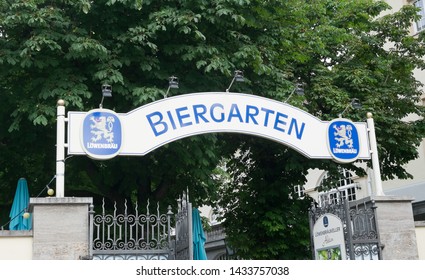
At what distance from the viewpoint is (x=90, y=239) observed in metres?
10.8

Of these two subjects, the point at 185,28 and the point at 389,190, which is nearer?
the point at 185,28

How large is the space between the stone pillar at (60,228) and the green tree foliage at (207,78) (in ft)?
14.5

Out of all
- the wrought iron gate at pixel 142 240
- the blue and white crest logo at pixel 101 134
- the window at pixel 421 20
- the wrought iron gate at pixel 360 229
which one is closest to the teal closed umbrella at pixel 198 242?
the wrought iron gate at pixel 142 240

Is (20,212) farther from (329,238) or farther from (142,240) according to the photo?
(329,238)

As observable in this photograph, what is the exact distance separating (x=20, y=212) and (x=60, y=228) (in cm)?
253

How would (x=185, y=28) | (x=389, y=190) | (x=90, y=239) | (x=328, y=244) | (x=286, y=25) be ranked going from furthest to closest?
(x=389, y=190) → (x=286, y=25) → (x=185, y=28) → (x=328, y=244) → (x=90, y=239)

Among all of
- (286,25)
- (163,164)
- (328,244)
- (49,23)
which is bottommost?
(328,244)

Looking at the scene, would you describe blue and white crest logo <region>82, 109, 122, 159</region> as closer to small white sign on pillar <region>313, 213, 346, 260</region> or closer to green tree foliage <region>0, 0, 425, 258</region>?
green tree foliage <region>0, 0, 425, 258</region>

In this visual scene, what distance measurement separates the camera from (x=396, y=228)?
40.3ft

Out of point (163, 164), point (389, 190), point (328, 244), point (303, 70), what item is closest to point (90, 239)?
point (328, 244)

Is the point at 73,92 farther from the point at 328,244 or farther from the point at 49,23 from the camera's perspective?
the point at 328,244

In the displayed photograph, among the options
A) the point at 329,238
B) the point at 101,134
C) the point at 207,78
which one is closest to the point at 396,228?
the point at 329,238

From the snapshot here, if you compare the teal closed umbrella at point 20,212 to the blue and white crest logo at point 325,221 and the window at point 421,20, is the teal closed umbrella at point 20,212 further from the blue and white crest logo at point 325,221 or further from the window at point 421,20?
the window at point 421,20

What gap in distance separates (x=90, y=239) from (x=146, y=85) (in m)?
6.26
